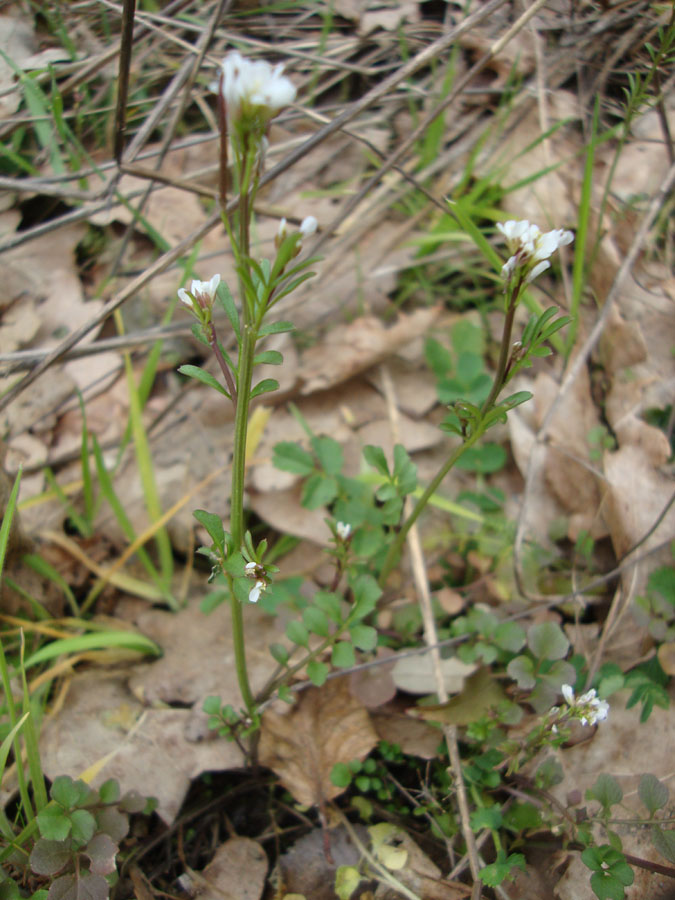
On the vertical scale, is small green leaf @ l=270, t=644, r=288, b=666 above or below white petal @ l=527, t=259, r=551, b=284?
below

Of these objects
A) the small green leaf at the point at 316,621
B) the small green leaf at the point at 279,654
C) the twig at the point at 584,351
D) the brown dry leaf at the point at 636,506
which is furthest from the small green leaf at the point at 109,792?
the brown dry leaf at the point at 636,506

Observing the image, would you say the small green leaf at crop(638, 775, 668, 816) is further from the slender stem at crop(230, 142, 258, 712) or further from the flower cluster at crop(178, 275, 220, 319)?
the flower cluster at crop(178, 275, 220, 319)

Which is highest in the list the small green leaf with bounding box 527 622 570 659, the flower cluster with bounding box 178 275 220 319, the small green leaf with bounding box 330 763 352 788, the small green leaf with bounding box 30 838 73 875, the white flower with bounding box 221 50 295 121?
the white flower with bounding box 221 50 295 121

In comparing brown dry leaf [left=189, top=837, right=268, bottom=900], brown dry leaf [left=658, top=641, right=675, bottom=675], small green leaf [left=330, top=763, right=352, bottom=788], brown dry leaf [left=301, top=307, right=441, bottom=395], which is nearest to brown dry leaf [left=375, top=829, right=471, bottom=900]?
small green leaf [left=330, top=763, right=352, bottom=788]

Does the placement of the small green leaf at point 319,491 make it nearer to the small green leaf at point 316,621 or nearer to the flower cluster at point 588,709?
the small green leaf at point 316,621

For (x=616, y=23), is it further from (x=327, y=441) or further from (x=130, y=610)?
(x=130, y=610)

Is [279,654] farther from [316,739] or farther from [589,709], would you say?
[589,709]

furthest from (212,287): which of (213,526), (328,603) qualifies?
(328,603)
